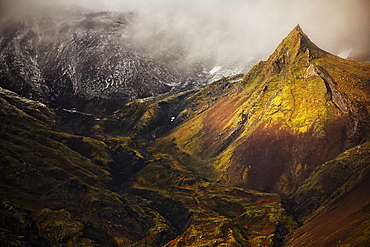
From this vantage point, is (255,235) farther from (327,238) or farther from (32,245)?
(32,245)

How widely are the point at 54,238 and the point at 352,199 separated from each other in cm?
17057

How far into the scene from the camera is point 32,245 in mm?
187875

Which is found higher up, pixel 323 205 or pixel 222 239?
pixel 222 239

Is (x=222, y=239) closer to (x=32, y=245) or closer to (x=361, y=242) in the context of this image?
(x=361, y=242)

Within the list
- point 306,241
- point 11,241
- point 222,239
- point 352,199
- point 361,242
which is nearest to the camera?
point 361,242

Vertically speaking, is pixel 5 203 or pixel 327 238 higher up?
pixel 5 203

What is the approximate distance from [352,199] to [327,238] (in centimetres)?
3927

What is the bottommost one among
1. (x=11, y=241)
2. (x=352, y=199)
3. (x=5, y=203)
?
(x=352, y=199)

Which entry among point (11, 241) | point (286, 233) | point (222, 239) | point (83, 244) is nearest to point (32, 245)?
point (11, 241)

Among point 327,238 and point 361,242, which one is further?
point 327,238

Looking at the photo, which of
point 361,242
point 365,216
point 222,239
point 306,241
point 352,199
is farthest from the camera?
point 222,239

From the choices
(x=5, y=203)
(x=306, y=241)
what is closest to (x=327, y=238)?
(x=306, y=241)

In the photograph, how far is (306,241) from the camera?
15062 cm

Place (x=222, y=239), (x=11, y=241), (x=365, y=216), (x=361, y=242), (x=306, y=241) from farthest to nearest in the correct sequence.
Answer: (x=222, y=239) < (x=11, y=241) < (x=306, y=241) < (x=365, y=216) < (x=361, y=242)
